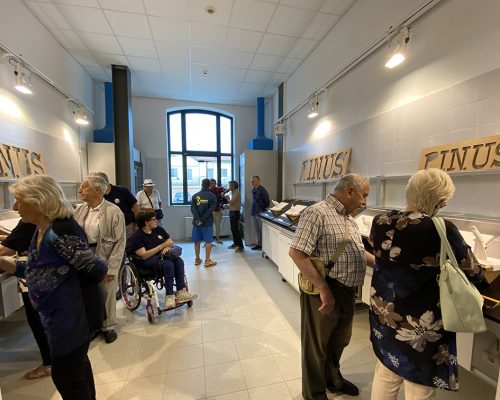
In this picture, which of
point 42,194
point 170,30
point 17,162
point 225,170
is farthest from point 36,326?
point 225,170

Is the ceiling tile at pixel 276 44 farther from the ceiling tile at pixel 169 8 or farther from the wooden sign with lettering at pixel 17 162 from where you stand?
the wooden sign with lettering at pixel 17 162

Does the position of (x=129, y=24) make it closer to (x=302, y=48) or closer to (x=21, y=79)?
(x=21, y=79)

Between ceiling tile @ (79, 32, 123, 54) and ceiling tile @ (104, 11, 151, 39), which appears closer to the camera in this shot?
ceiling tile @ (104, 11, 151, 39)

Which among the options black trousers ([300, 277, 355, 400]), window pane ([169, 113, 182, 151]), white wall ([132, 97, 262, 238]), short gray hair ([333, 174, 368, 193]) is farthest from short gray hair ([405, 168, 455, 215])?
window pane ([169, 113, 182, 151])

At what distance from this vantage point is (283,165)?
5.31m

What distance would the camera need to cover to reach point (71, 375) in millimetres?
1232

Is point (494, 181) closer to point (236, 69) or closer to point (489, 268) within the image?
point (489, 268)

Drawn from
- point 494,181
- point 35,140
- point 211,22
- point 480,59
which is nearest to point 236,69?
point 211,22

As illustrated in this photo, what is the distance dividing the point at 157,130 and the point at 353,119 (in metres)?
4.94

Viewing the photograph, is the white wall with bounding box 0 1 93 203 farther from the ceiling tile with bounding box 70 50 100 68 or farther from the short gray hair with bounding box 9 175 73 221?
the short gray hair with bounding box 9 175 73 221

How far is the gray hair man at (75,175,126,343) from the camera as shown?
6.90 feet

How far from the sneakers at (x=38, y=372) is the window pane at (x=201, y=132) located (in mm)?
5569

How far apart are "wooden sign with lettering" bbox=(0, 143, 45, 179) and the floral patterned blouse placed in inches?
138

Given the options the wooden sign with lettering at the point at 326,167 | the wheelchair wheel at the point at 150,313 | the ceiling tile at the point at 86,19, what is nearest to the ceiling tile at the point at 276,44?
the wooden sign with lettering at the point at 326,167
